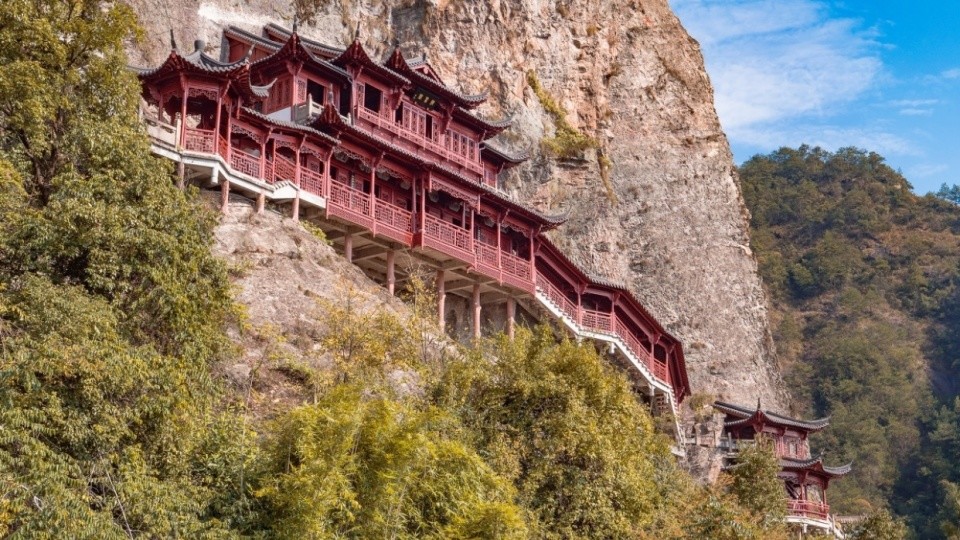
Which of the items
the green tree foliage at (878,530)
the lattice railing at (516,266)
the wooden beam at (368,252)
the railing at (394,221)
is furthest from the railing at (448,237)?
the green tree foliage at (878,530)

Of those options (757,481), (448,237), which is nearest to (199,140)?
(448,237)

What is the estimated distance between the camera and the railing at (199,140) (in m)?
29.6

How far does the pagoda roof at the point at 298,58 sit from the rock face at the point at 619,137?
27.6ft

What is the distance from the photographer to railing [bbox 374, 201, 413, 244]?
35.0 m

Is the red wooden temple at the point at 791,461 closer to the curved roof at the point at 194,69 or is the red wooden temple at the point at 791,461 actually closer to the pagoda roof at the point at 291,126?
the pagoda roof at the point at 291,126

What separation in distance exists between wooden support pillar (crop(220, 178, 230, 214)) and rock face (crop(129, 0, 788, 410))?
17268 mm

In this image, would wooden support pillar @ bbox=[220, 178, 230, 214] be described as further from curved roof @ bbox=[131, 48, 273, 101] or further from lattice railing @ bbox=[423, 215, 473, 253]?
lattice railing @ bbox=[423, 215, 473, 253]

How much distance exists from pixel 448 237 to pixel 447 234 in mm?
118

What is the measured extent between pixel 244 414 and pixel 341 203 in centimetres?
1258

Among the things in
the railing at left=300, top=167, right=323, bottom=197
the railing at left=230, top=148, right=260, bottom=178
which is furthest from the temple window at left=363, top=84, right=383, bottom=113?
the railing at left=230, top=148, right=260, bottom=178

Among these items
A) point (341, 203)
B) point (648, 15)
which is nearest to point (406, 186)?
point (341, 203)

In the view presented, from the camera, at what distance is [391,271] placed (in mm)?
35094

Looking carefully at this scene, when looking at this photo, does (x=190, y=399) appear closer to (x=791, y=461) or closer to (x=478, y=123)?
(x=478, y=123)

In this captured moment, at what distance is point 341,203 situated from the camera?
33.9 m
